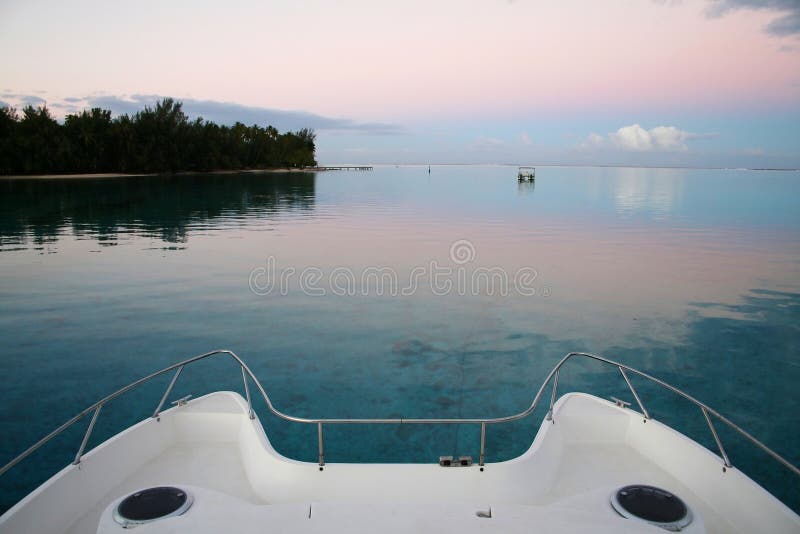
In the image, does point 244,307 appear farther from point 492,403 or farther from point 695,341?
point 695,341

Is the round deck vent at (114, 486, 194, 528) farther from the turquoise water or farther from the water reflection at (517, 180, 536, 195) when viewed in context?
the water reflection at (517, 180, 536, 195)

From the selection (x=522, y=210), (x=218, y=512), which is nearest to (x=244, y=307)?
(x=218, y=512)

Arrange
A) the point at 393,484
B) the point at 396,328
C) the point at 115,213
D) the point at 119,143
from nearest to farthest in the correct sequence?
the point at 393,484, the point at 396,328, the point at 115,213, the point at 119,143

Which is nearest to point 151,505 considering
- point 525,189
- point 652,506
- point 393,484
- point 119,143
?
point 393,484

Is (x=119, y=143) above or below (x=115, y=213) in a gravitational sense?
above

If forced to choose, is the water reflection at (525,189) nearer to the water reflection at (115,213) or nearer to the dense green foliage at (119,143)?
the water reflection at (115,213)

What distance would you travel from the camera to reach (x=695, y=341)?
42.2 ft

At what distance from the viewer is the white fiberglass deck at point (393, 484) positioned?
3760mm

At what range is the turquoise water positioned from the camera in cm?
899

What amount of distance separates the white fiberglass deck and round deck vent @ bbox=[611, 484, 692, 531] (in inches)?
4.4

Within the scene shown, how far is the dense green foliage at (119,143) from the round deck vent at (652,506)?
100928mm

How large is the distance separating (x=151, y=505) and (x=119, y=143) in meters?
110

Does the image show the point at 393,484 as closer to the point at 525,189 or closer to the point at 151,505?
the point at 151,505

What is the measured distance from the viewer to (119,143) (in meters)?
97.3
